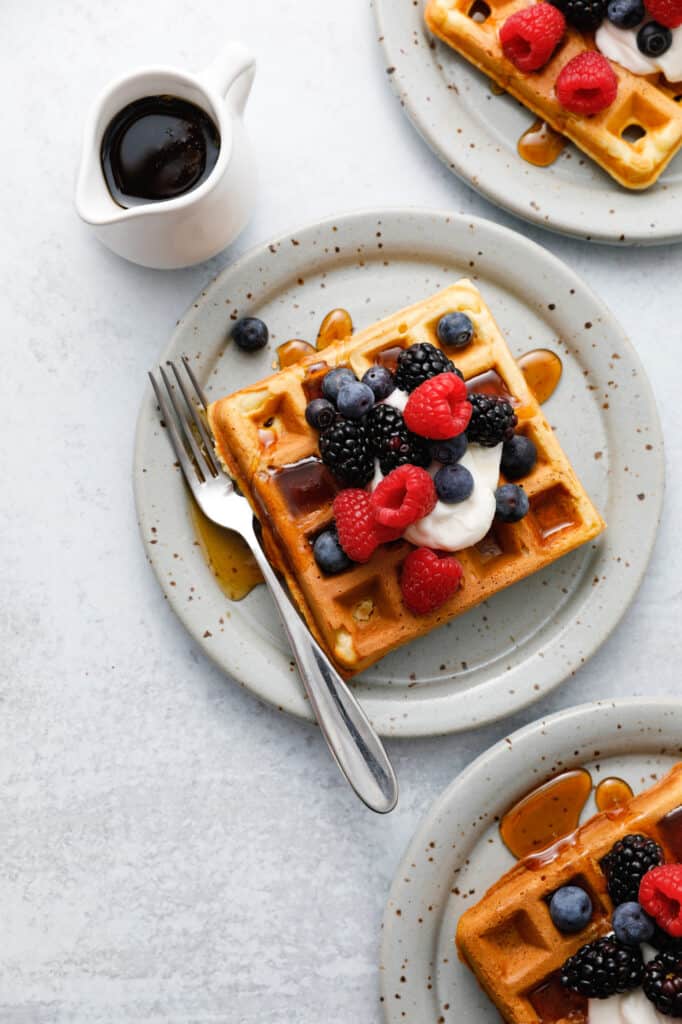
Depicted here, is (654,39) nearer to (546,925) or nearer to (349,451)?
(349,451)

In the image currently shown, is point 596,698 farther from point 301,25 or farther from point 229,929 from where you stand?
point 301,25

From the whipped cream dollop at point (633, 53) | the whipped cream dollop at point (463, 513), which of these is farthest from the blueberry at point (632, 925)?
the whipped cream dollop at point (633, 53)

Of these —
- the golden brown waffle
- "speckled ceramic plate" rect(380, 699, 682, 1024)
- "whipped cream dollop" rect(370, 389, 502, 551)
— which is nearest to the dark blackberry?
"speckled ceramic plate" rect(380, 699, 682, 1024)

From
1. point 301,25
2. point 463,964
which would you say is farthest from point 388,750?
point 301,25

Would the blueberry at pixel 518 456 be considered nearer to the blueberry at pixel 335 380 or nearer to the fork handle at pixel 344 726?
the blueberry at pixel 335 380

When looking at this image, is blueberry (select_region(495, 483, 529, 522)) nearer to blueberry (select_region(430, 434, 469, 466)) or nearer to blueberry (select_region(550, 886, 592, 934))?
blueberry (select_region(430, 434, 469, 466))
